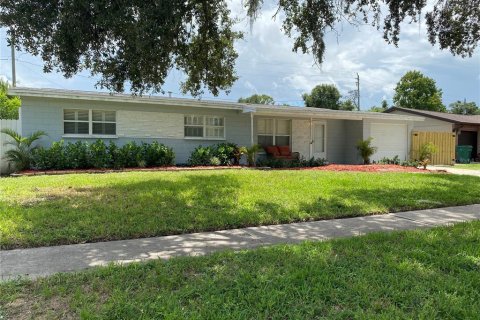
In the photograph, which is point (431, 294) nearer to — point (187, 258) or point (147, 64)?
point (187, 258)

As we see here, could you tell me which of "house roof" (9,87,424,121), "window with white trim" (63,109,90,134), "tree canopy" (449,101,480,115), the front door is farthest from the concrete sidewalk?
"tree canopy" (449,101,480,115)

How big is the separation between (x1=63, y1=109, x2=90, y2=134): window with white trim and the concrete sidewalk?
11.0 meters

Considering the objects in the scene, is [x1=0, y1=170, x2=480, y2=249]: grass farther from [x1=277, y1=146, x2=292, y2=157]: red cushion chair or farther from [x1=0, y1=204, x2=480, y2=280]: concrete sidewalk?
[x1=277, y1=146, x2=292, y2=157]: red cushion chair

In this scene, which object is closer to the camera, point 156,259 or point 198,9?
point 156,259

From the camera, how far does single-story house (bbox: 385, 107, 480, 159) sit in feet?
89.2

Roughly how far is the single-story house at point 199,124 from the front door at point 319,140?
55 millimetres

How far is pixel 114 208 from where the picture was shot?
706 cm

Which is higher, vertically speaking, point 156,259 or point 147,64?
point 147,64

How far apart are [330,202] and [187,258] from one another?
4461 millimetres

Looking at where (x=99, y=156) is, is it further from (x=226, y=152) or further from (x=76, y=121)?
(x=226, y=152)

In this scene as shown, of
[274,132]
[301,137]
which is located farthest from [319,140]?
[274,132]

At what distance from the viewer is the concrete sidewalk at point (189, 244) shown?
4.38 m

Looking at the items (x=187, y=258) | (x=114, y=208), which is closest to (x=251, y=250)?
(x=187, y=258)

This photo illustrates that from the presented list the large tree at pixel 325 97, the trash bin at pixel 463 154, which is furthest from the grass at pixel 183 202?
the large tree at pixel 325 97
